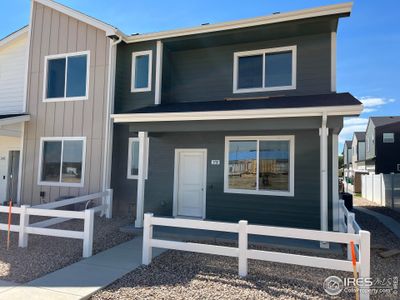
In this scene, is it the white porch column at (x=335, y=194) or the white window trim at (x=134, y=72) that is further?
the white window trim at (x=134, y=72)

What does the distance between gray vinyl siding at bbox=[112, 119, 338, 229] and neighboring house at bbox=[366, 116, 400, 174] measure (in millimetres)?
26961

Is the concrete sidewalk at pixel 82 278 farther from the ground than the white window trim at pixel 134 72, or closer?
closer

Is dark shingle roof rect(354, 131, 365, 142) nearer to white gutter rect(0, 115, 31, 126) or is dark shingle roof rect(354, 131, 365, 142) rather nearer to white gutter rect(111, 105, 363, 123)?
white gutter rect(111, 105, 363, 123)

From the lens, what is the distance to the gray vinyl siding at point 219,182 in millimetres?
8773

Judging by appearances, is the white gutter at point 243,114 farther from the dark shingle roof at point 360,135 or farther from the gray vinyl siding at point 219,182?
the dark shingle roof at point 360,135

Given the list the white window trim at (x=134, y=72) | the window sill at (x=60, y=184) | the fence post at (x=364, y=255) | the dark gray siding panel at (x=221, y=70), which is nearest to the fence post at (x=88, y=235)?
the fence post at (x=364, y=255)

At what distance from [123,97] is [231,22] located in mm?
4778

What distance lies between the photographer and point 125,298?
14.8 ft

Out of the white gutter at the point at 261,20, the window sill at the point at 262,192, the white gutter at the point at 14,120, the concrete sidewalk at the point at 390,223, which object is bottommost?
the concrete sidewalk at the point at 390,223

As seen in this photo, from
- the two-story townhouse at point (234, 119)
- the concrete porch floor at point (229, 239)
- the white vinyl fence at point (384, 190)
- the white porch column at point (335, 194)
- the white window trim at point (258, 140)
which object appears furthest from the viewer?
the white vinyl fence at point (384, 190)

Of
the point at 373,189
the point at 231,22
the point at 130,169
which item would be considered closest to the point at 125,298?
A: the point at 130,169

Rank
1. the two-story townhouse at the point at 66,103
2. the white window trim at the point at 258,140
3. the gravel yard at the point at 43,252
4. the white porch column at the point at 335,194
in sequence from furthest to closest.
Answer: the two-story townhouse at the point at 66,103
the white window trim at the point at 258,140
the white porch column at the point at 335,194
the gravel yard at the point at 43,252

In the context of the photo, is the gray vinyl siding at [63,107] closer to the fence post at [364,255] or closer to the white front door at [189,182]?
the white front door at [189,182]

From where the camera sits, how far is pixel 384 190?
1669 centimetres
